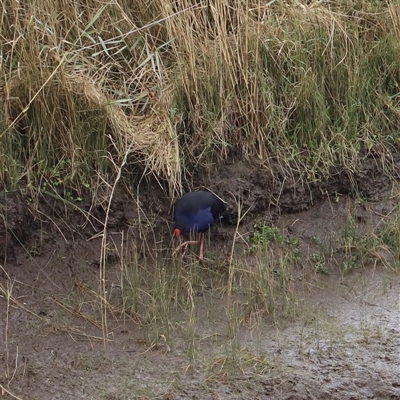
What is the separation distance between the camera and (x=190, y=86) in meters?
5.05

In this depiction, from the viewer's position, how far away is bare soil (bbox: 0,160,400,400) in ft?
12.5

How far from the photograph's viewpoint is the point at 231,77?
510 cm

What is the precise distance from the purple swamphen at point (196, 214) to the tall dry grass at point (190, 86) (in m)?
0.19

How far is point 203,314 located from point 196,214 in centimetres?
55

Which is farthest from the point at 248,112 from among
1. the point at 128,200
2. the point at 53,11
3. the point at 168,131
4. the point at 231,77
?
the point at 53,11

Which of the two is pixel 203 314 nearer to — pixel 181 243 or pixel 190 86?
pixel 181 243

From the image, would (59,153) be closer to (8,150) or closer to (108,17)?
(8,150)

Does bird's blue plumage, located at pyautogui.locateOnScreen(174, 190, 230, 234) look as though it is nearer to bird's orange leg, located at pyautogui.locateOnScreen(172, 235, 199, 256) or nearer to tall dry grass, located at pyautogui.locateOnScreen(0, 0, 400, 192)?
bird's orange leg, located at pyautogui.locateOnScreen(172, 235, 199, 256)

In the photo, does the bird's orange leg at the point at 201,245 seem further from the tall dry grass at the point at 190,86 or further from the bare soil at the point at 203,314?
the tall dry grass at the point at 190,86

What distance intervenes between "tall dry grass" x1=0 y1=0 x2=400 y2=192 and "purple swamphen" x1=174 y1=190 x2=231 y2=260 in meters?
0.19

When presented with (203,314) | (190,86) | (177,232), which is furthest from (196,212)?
(190,86)

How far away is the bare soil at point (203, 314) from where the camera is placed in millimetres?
3805

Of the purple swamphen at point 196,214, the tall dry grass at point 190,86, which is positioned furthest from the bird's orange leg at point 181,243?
the tall dry grass at point 190,86

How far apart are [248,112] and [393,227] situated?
1033mm
